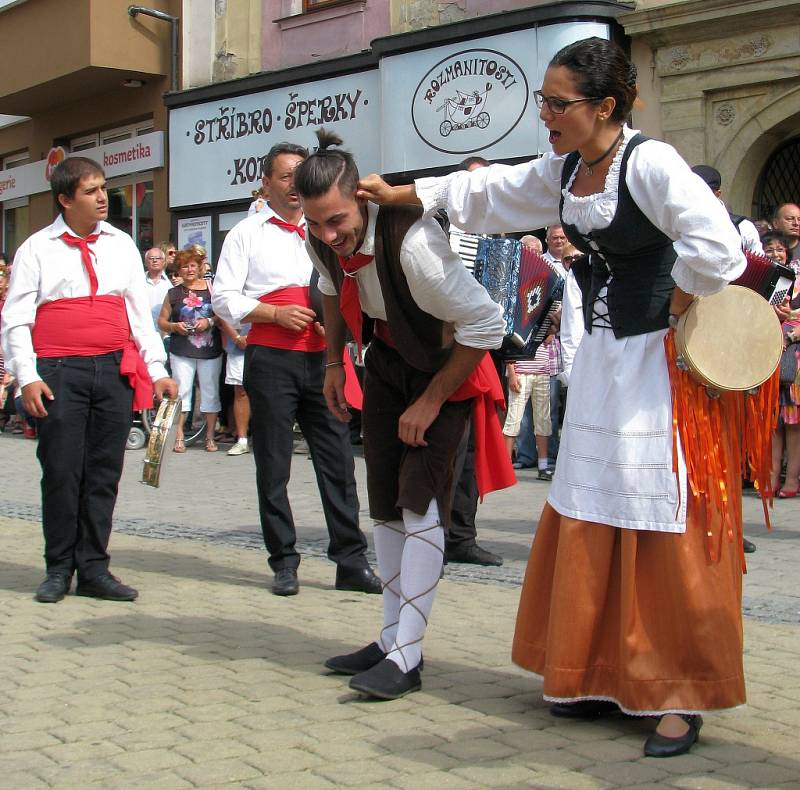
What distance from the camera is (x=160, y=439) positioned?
236 inches

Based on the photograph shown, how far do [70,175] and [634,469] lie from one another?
134 inches

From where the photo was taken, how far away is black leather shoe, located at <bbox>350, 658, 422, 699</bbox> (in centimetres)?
409

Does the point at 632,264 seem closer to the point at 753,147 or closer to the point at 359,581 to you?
the point at 359,581

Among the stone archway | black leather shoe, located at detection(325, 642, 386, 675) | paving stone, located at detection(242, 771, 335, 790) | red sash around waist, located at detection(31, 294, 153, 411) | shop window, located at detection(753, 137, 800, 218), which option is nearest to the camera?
paving stone, located at detection(242, 771, 335, 790)

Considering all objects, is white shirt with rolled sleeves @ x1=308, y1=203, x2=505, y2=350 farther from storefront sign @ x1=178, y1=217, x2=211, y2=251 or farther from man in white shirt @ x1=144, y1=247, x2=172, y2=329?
storefront sign @ x1=178, y1=217, x2=211, y2=251

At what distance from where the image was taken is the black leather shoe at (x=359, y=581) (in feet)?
→ 19.6

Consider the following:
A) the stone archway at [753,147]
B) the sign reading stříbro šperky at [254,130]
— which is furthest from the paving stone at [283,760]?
the sign reading stříbro šperky at [254,130]

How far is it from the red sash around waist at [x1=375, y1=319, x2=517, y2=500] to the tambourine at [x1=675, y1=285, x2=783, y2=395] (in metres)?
0.85

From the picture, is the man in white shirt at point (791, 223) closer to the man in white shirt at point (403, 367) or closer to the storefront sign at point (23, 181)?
the man in white shirt at point (403, 367)

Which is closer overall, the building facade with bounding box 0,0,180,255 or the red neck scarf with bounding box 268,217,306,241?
the red neck scarf with bounding box 268,217,306,241

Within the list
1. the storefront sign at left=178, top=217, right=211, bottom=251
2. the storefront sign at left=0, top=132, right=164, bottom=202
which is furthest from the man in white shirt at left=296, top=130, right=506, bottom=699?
the storefront sign at left=0, top=132, right=164, bottom=202

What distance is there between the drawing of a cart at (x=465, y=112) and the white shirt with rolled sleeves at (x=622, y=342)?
10.9 m

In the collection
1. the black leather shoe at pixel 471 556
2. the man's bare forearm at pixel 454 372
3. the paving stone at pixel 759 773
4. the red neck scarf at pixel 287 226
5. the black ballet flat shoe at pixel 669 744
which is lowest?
the paving stone at pixel 759 773

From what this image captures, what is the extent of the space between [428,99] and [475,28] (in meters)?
1.03
